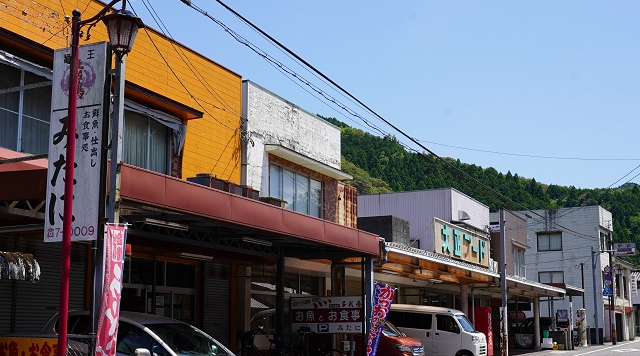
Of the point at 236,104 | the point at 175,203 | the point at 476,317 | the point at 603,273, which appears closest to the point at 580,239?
the point at 603,273

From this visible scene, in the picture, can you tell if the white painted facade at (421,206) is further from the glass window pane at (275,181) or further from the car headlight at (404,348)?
the glass window pane at (275,181)

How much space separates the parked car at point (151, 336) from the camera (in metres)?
13.5

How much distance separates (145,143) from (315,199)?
335 inches

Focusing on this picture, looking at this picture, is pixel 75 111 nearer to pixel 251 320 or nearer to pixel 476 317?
pixel 251 320

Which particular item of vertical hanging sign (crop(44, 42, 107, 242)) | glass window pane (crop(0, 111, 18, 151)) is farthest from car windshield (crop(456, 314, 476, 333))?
vertical hanging sign (crop(44, 42, 107, 242))

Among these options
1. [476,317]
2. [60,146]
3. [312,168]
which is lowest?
[476,317]

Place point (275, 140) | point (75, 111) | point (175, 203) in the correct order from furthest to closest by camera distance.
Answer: point (275, 140), point (175, 203), point (75, 111)

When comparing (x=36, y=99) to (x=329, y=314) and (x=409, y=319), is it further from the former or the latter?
(x=409, y=319)

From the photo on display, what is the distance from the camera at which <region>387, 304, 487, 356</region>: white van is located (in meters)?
27.7

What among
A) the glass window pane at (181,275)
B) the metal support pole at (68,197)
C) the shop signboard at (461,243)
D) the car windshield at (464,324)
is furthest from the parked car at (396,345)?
the metal support pole at (68,197)

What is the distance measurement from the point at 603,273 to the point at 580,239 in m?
4.84

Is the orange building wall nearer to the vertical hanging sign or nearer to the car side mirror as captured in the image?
the vertical hanging sign

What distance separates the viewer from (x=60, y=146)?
443 inches

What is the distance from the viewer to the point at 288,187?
2533 centimetres
